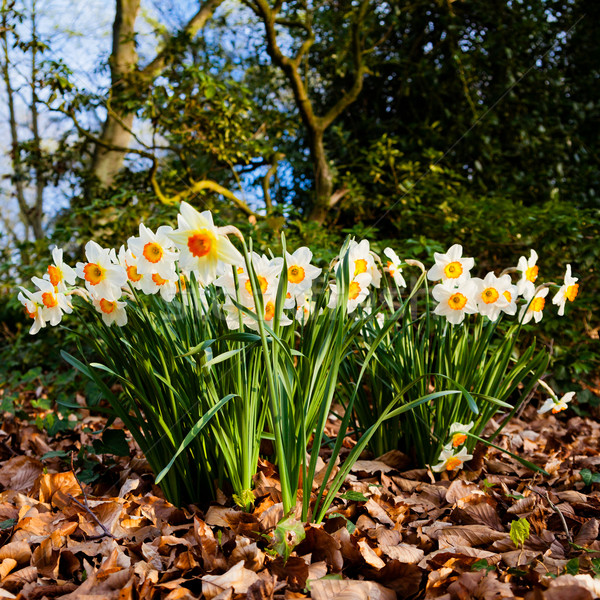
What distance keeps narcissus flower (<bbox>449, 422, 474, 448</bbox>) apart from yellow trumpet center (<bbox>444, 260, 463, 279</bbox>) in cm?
44

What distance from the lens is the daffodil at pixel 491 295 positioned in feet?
4.93

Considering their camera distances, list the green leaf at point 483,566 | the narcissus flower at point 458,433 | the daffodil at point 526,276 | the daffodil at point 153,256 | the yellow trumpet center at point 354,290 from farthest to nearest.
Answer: the daffodil at point 526,276 < the narcissus flower at point 458,433 < the yellow trumpet center at point 354,290 < the daffodil at point 153,256 < the green leaf at point 483,566

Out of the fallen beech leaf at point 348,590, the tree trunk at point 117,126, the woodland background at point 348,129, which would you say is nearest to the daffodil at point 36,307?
the fallen beech leaf at point 348,590

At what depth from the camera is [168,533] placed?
1.14 meters

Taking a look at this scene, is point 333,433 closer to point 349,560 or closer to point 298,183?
point 349,560

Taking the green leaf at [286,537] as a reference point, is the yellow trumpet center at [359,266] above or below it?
above

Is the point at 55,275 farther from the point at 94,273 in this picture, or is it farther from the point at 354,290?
the point at 354,290

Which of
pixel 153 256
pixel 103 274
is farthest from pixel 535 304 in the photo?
pixel 103 274

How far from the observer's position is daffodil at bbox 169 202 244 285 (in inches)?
38.0

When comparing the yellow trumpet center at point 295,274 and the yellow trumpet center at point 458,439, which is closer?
the yellow trumpet center at point 295,274

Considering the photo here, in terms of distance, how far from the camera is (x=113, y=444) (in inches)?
54.9

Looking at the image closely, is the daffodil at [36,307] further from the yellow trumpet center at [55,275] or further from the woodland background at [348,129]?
the woodland background at [348,129]

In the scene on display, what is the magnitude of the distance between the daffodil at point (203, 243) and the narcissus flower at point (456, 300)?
73 centimetres

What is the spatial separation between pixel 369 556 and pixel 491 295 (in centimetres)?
83
